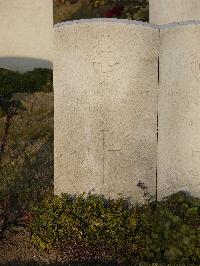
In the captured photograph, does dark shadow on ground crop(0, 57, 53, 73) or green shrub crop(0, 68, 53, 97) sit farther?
dark shadow on ground crop(0, 57, 53, 73)

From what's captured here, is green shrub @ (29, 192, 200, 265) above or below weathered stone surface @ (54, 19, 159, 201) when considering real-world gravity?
below

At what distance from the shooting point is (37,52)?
12.6m

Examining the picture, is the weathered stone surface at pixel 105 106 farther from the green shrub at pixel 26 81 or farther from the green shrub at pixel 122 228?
the green shrub at pixel 26 81

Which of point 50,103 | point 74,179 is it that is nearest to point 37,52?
point 50,103

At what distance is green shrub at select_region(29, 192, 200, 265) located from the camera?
4.64 metres

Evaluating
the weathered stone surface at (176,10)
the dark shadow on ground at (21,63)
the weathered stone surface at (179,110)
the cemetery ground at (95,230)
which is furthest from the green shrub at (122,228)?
the dark shadow on ground at (21,63)

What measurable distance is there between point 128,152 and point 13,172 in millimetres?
1800

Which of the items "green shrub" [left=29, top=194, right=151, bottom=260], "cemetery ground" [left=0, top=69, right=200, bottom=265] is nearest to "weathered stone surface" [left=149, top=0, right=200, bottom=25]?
"cemetery ground" [left=0, top=69, right=200, bottom=265]

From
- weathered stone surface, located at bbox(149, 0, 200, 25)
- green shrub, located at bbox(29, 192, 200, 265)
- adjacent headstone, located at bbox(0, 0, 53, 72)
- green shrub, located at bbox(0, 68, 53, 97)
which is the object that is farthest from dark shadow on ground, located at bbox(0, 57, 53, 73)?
green shrub, located at bbox(29, 192, 200, 265)

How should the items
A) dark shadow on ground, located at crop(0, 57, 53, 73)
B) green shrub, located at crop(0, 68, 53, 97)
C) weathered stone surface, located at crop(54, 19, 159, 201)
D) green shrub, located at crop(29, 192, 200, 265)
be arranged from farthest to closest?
dark shadow on ground, located at crop(0, 57, 53, 73)
green shrub, located at crop(0, 68, 53, 97)
weathered stone surface, located at crop(54, 19, 159, 201)
green shrub, located at crop(29, 192, 200, 265)

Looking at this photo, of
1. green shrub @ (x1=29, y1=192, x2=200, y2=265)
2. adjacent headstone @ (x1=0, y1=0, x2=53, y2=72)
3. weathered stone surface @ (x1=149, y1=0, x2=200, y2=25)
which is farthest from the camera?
adjacent headstone @ (x1=0, y1=0, x2=53, y2=72)

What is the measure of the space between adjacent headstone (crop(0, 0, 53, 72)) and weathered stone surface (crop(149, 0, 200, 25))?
330 cm

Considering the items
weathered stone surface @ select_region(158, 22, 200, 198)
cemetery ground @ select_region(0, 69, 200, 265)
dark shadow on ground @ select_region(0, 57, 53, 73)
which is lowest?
cemetery ground @ select_region(0, 69, 200, 265)

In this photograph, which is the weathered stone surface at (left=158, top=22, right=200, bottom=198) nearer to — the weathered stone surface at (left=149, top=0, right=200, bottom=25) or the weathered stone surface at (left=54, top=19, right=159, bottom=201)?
the weathered stone surface at (left=54, top=19, right=159, bottom=201)
